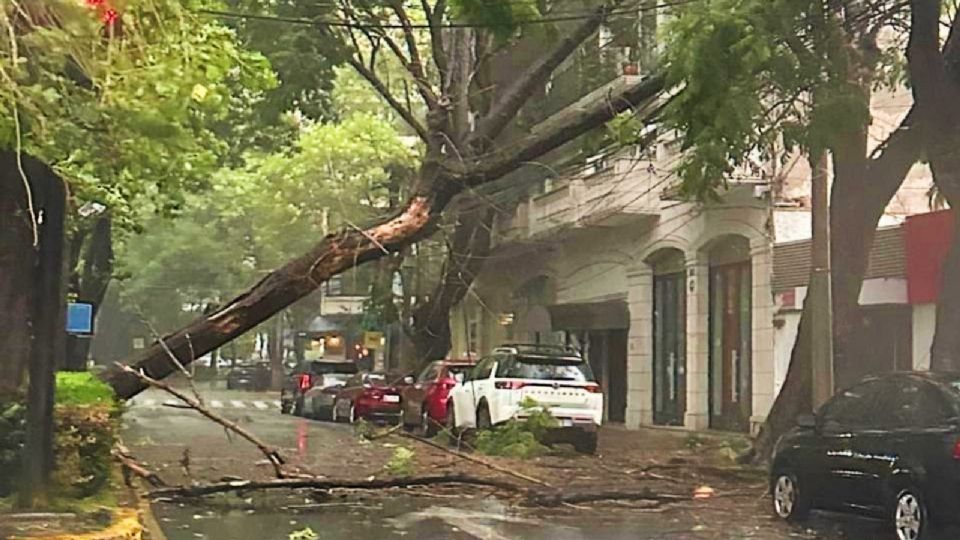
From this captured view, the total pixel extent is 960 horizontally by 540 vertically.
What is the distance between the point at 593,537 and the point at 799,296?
13.3 metres

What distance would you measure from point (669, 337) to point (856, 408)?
18865 mm

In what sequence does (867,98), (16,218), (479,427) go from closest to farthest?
(16,218)
(867,98)
(479,427)

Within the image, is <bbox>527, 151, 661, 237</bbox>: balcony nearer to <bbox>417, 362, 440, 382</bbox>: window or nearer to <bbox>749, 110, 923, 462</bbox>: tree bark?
<bbox>417, 362, 440, 382</bbox>: window

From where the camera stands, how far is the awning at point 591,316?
35.7 m

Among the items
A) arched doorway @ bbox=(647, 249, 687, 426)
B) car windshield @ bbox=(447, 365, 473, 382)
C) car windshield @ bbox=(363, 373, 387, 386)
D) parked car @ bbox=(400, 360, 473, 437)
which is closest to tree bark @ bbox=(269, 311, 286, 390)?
car windshield @ bbox=(363, 373, 387, 386)

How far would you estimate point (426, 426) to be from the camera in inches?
1152

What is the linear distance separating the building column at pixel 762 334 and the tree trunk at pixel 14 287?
17.6 meters

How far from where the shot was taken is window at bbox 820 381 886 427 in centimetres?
1357

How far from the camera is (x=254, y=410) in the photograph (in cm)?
4600

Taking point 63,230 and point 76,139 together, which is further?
point 63,230

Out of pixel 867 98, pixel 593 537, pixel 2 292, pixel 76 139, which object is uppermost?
pixel 867 98

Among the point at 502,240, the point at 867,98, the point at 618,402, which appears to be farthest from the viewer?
the point at 502,240


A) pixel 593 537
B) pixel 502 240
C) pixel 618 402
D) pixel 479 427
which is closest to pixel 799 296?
pixel 479 427

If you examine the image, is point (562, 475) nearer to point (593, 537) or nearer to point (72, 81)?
point (593, 537)
